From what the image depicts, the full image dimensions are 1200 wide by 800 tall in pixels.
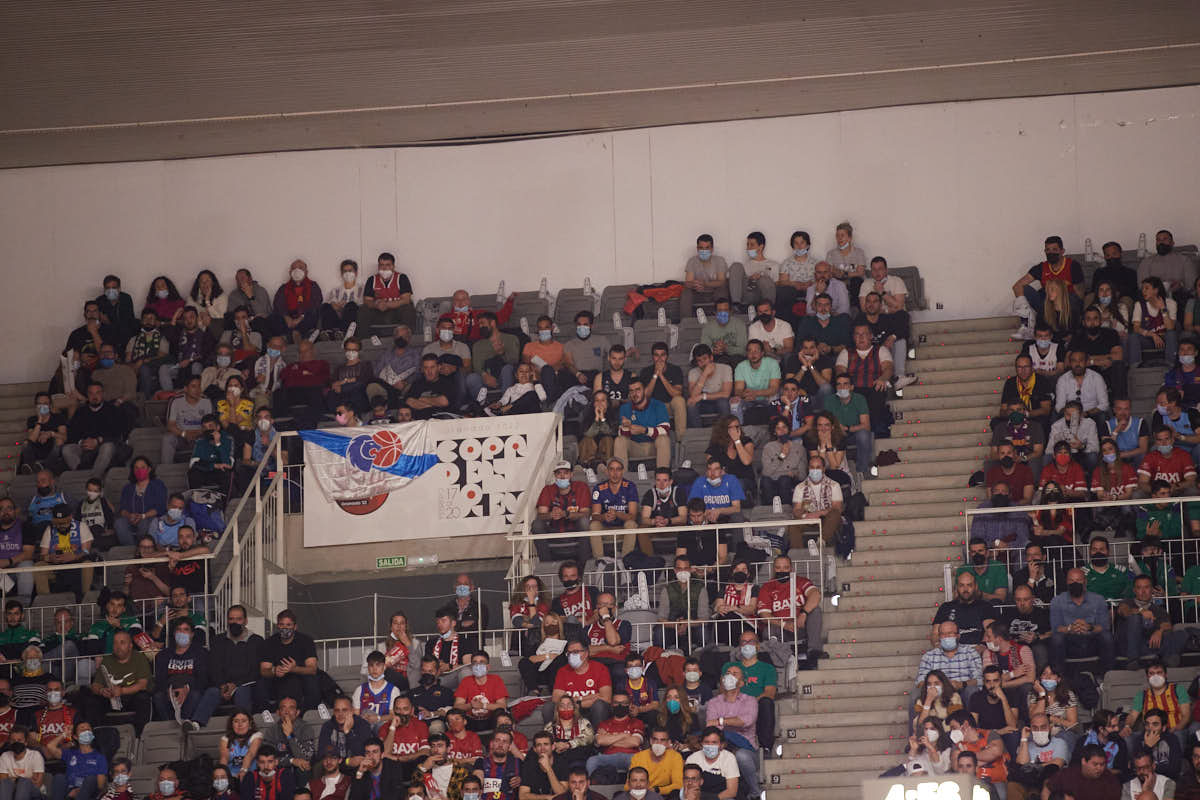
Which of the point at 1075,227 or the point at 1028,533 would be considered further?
the point at 1075,227

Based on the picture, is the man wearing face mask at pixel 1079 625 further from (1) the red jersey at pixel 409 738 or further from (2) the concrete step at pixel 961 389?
(1) the red jersey at pixel 409 738

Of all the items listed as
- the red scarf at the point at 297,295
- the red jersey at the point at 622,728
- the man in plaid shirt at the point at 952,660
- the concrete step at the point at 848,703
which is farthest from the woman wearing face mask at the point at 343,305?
the man in plaid shirt at the point at 952,660

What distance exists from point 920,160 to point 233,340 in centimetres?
848

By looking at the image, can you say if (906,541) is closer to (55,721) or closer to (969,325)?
(969,325)

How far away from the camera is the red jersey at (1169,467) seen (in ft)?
53.7

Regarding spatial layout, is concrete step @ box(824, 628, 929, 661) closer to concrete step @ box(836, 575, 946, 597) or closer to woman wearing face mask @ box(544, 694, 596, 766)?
concrete step @ box(836, 575, 946, 597)

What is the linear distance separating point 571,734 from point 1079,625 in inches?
175

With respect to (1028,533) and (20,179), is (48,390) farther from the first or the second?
(1028,533)

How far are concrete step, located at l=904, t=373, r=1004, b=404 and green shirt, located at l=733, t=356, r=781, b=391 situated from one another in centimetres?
150

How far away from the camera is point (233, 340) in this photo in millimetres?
20625

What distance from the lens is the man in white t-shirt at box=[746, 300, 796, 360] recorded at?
63.3 feet

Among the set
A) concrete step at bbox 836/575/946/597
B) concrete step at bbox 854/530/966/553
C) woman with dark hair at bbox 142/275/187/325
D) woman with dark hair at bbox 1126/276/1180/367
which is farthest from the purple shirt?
woman with dark hair at bbox 142/275/187/325

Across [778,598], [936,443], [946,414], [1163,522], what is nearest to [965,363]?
[946,414]

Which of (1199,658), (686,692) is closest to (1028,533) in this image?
(1199,658)
